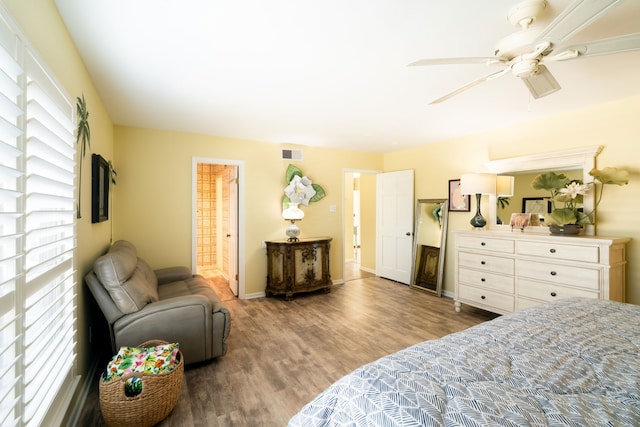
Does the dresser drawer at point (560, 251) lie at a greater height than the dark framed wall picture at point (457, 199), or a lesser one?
lesser

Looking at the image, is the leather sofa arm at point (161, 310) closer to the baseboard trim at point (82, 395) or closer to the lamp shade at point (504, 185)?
the baseboard trim at point (82, 395)

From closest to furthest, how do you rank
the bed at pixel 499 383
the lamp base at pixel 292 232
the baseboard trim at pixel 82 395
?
the bed at pixel 499 383 < the baseboard trim at pixel 82 395 < the lamp base at pixel 292 232

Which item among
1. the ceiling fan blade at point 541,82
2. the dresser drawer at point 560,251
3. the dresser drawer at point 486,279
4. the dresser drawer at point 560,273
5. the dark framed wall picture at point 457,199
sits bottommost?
the dresser drawer at point 486,279

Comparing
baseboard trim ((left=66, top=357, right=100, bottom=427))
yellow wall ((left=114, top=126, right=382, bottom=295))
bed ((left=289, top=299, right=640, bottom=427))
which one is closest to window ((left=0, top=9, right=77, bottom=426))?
baseboard trim ((left=66, top=357, right=100, bottom=427))

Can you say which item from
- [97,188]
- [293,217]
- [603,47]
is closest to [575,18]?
[603,47]

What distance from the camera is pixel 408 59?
210 cm

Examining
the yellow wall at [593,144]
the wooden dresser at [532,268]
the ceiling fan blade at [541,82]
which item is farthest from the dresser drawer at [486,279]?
the ceiling fan blade at [541,82]

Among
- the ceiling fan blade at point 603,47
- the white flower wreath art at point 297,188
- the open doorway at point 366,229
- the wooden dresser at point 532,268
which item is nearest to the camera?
the ceiling fan blade at point 603,47

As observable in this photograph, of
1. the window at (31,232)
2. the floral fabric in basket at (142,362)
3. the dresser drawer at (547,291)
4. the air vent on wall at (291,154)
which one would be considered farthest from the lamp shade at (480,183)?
the window at (31,232)

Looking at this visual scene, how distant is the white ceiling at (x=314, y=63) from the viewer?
161 centimetres

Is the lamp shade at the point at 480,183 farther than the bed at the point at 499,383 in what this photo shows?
Yes

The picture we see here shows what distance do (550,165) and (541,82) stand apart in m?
2.03

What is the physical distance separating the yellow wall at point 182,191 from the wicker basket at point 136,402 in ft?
7.91

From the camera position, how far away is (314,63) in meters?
2.16
